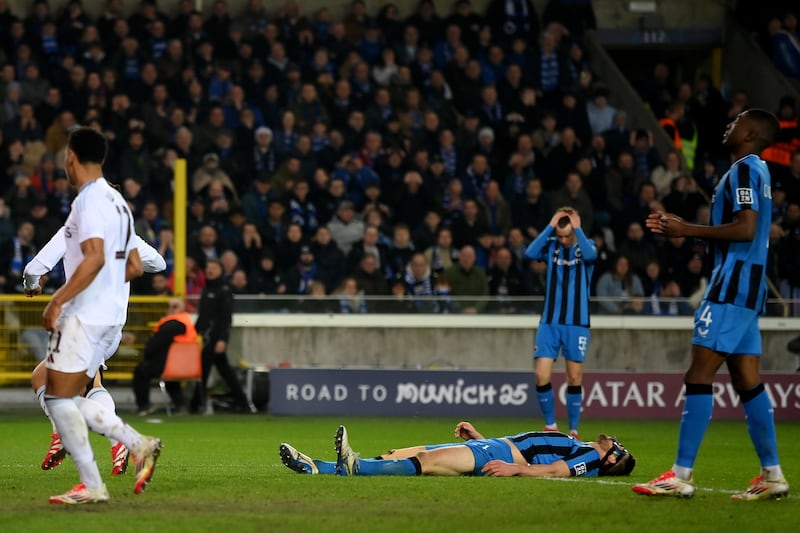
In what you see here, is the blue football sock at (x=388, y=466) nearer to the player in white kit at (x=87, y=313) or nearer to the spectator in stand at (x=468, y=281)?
the player in white kit at (x=87, y=313)

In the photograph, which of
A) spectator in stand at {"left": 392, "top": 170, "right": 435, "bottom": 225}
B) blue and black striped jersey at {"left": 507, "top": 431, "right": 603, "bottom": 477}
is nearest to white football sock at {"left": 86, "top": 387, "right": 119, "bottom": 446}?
blue and black striped jersey at {"left": 507, "top": 431, "right": 603, "bottom": 477}

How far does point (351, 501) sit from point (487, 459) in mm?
1603

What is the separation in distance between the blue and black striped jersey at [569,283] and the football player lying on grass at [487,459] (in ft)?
13.1

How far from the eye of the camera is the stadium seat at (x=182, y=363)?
58.8ft

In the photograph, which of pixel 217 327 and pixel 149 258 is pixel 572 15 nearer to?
pixel 217 327

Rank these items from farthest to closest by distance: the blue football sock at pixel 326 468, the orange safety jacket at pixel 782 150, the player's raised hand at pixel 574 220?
the orange safety jacket at pixel 782 150
the player's raised hand at pixel 574 220
the blue football sock at pixel 326 468

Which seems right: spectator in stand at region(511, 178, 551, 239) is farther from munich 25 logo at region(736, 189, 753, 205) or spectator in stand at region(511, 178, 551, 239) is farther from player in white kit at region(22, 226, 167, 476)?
munich 25 logo at region(736, 189, 753, 205)

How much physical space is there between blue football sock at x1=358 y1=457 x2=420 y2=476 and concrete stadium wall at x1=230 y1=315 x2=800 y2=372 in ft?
32.8

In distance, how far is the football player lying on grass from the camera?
9367mm

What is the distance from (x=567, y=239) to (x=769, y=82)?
45.1 ft

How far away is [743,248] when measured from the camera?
8469mm

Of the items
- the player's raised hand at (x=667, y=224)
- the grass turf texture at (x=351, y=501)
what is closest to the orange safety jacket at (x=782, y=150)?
the grass turf texture at (x=351, y=501)

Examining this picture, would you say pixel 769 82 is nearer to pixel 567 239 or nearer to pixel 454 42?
pixel 454 42

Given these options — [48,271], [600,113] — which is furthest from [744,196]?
[600,113]
